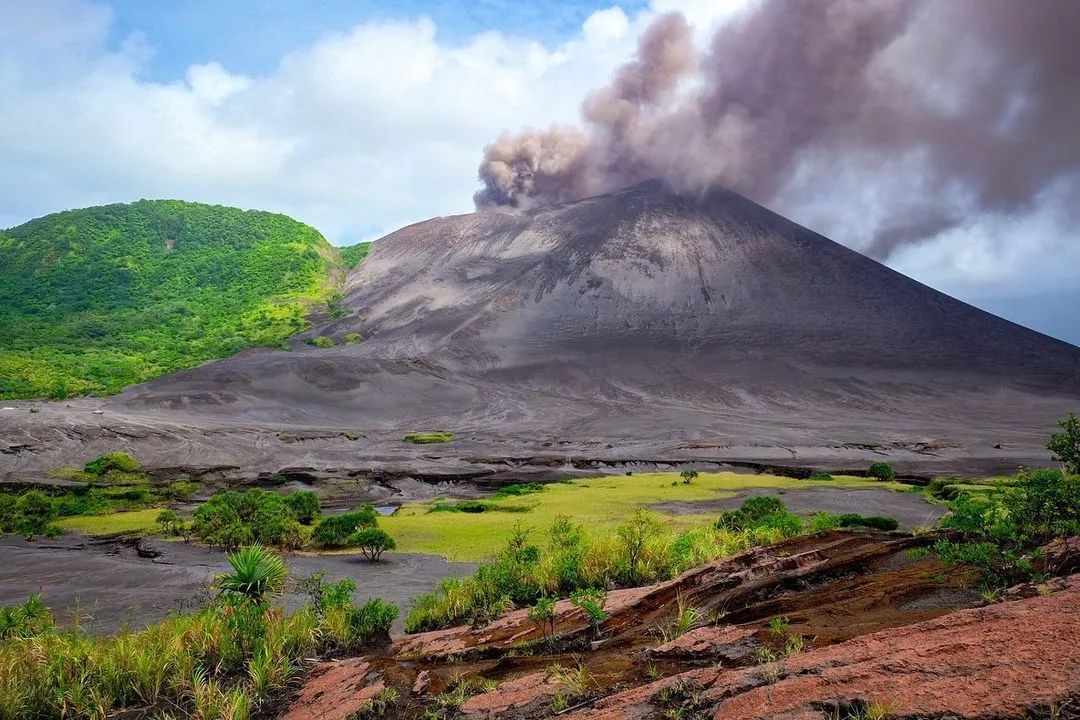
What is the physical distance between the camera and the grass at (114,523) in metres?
23.5

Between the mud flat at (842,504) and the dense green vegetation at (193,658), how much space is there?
52.4 ft

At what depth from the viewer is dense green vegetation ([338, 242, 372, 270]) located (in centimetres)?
13498

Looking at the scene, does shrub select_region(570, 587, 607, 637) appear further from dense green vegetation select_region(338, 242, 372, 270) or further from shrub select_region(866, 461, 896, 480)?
dense green vegetation select_region(338, 242, 372, 270)

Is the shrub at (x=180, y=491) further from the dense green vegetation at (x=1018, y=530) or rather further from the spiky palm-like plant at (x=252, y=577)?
the dense green vegetation at (x=1018, y=530)

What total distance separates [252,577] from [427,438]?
46.6 m

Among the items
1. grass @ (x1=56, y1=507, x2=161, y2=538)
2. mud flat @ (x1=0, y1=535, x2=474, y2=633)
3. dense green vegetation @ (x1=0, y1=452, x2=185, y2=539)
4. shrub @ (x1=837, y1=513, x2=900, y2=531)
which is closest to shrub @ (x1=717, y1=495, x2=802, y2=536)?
shrub @ (x1=837, y1=513, x2=900, y2=531)

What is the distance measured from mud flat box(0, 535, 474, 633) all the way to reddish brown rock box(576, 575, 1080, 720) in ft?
24.6

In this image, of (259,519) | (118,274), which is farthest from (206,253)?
(259,519)

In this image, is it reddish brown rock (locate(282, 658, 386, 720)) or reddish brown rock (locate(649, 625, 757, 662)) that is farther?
reddish brown rock (locate(282, 658, 386, 720))

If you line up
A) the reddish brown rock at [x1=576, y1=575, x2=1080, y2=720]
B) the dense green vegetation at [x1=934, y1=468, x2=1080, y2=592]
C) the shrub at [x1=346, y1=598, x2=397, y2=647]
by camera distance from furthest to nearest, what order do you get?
the shrub at [x1=346, y1=598, x2=397, y2=647] → the dense green vegetation at [x1=934, y1=468, x2=1080, y2=592] → the reddish brown rock at [x1=576, y1=575, x2=1080, y2=720]

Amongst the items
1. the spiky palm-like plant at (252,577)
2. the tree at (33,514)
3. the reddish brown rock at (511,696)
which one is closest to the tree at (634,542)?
the reddish brown rock at (511,696)

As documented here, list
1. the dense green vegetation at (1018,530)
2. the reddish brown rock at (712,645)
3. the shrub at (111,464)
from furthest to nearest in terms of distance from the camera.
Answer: the shrub at (111,464), the dense green vegetation at (1018,530), the reddish brown rock at (712,645)

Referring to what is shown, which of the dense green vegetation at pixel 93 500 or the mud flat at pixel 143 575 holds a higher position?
the mud flat at pixel 143 575

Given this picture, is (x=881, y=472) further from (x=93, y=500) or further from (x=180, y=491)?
(x=93, y=500)
